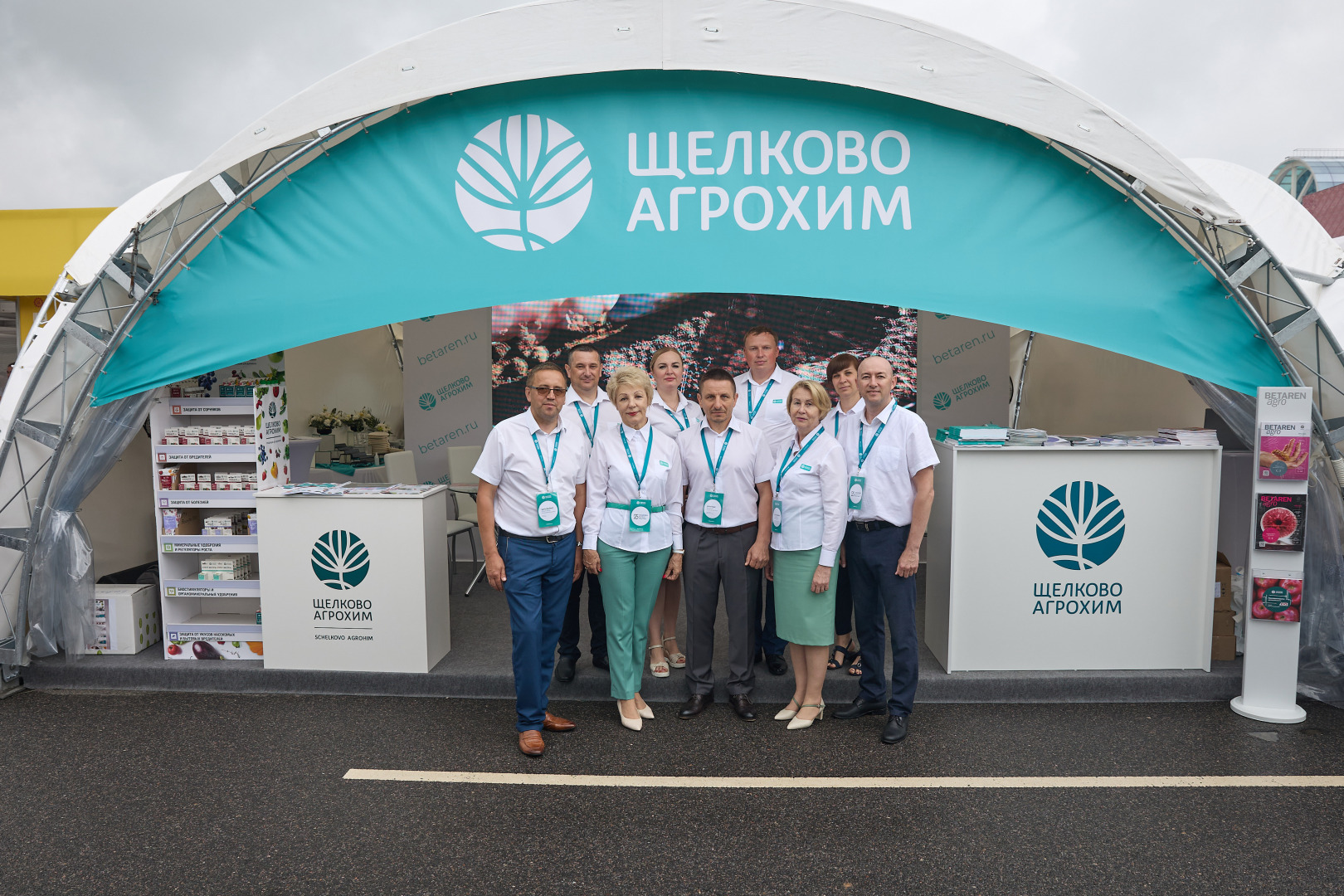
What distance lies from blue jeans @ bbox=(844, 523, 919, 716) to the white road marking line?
446 millimetres

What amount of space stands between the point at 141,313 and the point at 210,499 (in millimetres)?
951

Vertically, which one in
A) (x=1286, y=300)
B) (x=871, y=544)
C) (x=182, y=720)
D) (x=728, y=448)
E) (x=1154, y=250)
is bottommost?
(x=182, y=720)

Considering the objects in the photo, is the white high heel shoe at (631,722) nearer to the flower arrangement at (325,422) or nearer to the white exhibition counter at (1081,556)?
the white exhibition counter at (1081,556)

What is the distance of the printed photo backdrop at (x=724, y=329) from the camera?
23.6ft

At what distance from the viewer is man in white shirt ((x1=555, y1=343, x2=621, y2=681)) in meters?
3.74

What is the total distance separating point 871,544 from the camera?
340 cm

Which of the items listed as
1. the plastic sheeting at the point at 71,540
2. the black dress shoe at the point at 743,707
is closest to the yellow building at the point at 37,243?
the plastic sheeting at the point at 71,540

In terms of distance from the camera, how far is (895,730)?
3.35m

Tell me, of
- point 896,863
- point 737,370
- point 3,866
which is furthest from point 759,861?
point 737,370

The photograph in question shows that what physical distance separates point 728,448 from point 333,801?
200 cm

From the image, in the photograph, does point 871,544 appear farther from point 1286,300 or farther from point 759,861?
point 1286,300

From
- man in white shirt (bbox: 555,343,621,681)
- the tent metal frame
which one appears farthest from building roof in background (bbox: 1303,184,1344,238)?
man in white shirt (bbox: 555,343,621,681)

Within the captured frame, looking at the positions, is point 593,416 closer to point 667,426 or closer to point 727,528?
point 667,426

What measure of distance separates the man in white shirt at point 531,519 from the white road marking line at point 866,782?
0.79 ft
